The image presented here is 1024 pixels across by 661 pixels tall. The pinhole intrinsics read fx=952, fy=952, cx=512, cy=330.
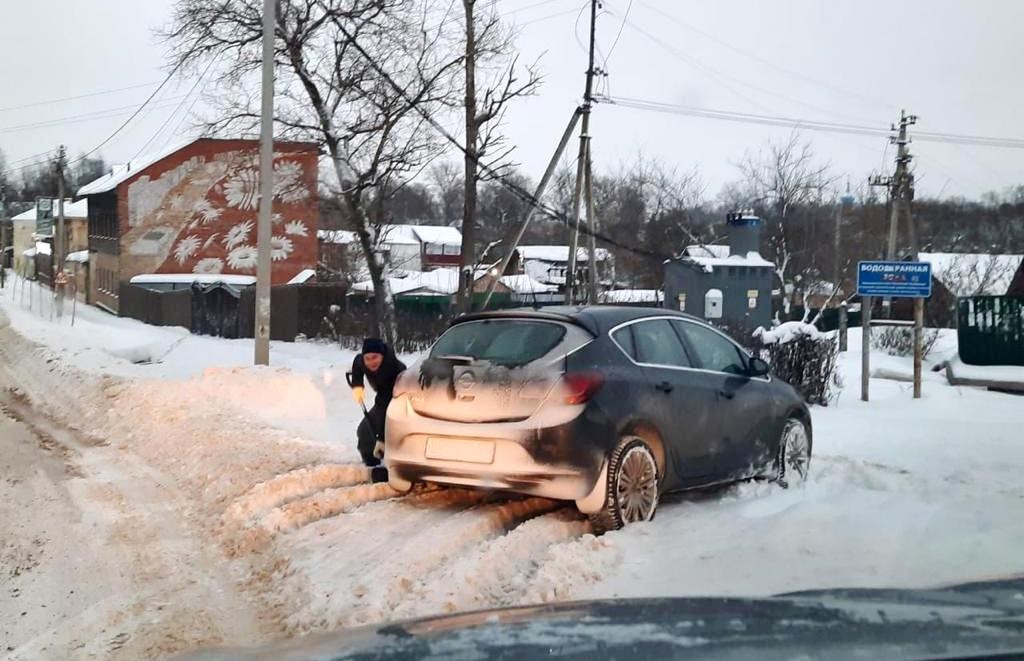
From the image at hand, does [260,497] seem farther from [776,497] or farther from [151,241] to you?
[151,241]

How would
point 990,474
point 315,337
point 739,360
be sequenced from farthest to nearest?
point 315,337 → point 990,474 → point 739,360

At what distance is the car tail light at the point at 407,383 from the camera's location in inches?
259

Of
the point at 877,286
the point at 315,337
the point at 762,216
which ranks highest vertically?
the point at 762,216

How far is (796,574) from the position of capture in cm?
502

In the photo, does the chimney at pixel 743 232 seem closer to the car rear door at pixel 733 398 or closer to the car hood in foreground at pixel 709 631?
the car rear door at pixel 733 398

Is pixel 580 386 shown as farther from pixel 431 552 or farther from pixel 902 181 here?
pixel 902 181

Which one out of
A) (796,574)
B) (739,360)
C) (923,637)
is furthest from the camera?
(739,360)

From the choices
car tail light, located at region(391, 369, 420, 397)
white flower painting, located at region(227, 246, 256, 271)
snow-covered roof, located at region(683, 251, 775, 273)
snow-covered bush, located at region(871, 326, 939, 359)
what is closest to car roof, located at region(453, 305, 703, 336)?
car tail light, located at region(391, 369, 420, 397)

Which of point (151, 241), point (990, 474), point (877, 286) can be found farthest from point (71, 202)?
point (990, 474)

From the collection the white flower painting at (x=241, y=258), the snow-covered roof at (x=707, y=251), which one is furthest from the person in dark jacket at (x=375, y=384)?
the white flower painting at (x=241, y=258)

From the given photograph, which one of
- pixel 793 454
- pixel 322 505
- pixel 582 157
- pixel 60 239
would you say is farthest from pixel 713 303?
pixel 60 239

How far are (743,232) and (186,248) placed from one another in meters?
26.3

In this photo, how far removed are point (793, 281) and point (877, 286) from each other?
1163 inches

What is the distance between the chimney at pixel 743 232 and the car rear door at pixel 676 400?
28.4 m
